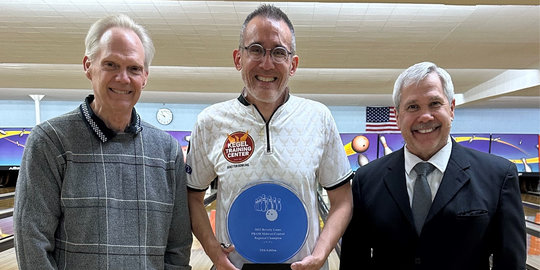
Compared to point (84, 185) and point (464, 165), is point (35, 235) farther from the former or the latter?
point (464, 165)

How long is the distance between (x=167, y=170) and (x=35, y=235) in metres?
0.42

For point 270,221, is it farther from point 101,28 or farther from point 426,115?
point 101,28

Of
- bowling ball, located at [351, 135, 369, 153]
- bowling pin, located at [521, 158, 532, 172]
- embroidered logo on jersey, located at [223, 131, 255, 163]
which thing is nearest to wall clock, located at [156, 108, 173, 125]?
bowling ball, located at [351, 135, 369, 153]

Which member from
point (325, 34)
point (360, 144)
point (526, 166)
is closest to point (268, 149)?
point (325, 34)

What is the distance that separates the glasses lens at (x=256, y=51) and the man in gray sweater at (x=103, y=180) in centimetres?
34

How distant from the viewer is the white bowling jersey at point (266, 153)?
4.42ft

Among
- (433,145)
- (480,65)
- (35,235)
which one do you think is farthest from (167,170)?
(480,65)

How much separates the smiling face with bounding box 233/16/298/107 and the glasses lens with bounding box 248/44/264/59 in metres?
0.01

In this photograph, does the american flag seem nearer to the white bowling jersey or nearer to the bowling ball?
the bowling ball

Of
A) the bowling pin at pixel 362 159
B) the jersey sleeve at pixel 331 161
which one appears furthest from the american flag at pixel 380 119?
the jersey sleeve at pixel 331 161

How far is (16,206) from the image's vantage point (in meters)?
1.16

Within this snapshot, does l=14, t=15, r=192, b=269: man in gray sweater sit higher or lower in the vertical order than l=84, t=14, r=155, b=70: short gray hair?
lower

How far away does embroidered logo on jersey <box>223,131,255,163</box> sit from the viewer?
4.48 ft

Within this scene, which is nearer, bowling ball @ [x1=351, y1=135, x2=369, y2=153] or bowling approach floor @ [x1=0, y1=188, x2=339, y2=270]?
bowling approach floor @ [x1=0, y1=188, x2=339, y2=270]
